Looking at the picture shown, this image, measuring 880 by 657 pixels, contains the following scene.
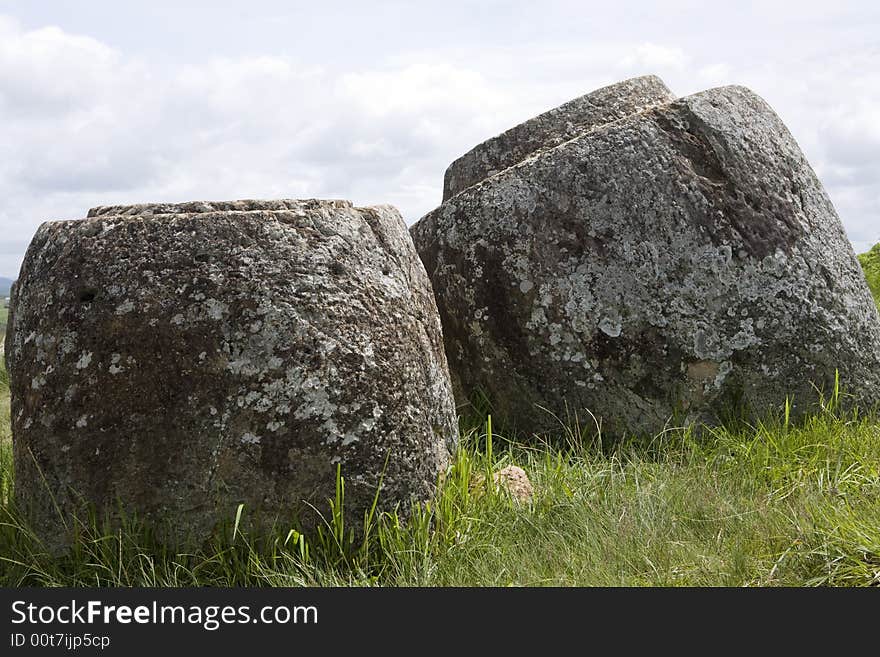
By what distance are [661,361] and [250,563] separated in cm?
265

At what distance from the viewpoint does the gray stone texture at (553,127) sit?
19.5ft

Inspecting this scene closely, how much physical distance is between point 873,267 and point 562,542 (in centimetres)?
1077

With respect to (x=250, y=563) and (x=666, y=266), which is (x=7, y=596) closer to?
(x=250, y=563)

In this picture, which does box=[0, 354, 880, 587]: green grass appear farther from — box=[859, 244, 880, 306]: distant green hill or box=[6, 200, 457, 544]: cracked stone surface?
box=[859, 244, 880, 306]: distant green hill

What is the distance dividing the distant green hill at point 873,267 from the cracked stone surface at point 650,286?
292 inches

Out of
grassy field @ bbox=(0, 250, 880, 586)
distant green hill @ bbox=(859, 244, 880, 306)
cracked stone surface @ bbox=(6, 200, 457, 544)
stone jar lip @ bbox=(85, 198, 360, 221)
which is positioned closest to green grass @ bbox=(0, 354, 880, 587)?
grassy field @ bbox=(0, 250, 880, 586)

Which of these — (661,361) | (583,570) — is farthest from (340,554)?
(661,361)

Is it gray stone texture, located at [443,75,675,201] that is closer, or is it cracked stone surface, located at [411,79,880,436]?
cracked stone surface, located at [411,79,880,436]

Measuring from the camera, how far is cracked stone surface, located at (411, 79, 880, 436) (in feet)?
16.9

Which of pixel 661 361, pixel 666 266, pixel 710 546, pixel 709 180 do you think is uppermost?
pixel 709 180

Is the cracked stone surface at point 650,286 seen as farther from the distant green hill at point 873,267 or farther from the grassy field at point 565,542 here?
the distant green hill at point 873,267

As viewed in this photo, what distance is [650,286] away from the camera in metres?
5.14

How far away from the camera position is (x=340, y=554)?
145 inches

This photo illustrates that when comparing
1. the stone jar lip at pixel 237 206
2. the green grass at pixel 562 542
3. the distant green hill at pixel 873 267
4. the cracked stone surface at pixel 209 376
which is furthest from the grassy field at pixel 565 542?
the distant green hill at pixel 873 267
